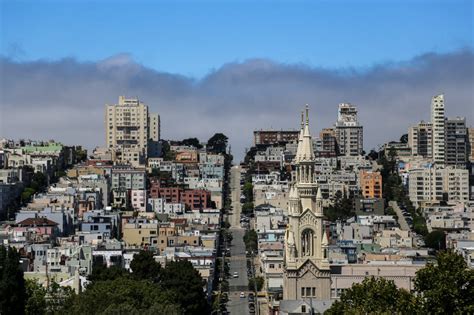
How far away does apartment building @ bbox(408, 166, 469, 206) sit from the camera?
15875 cm

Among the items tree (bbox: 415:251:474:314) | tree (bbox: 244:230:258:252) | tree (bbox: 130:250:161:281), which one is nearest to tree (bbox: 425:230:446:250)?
tree (bbox: 244:230:258:252)

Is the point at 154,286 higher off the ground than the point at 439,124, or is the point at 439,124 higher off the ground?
the point at 439,124

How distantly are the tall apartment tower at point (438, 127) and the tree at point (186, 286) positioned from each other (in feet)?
291

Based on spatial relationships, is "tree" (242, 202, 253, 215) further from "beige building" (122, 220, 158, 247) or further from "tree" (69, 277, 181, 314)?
"tree" (69, 277, 181, 314)

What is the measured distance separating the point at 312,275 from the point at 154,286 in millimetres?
8277

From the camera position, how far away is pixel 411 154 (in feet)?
636

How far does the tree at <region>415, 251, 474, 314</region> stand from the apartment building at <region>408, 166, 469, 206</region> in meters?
92.2

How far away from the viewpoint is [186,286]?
303 feet

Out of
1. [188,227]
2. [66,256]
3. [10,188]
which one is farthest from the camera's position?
[10,188]

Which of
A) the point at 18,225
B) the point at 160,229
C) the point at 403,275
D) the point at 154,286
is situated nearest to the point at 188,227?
the point at 160,229

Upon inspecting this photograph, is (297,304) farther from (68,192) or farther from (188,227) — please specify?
(68,192)

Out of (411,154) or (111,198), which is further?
(411,154)

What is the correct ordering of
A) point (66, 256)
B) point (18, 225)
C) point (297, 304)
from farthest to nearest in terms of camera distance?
point (18, 225)
point (66, 256)
point (297, 304)

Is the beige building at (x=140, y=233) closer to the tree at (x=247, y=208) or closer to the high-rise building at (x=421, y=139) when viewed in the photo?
the tree at (x=247, y=208)
